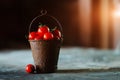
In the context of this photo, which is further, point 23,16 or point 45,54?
point 23,16

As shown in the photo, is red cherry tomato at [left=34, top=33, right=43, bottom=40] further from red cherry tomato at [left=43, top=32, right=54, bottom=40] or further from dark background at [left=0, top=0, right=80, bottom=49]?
dark background at [left=0, top=0, right=80, bottom=49]

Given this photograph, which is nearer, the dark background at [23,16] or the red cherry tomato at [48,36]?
the red cherry tomato at [48,36]

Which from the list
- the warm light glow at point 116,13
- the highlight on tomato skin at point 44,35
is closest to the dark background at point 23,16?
the warm light glow at point 116,13

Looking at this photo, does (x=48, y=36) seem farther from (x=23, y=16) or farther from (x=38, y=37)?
(x=23, y=16)

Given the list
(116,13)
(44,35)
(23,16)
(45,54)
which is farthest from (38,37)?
(23,16)

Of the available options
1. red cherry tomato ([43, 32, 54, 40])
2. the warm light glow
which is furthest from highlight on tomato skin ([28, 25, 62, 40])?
the warm light glow

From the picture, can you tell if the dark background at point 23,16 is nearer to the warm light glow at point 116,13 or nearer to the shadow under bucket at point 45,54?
the warm light glow at point 116,13

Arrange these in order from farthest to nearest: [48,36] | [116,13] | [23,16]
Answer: [23,16]
[116,13]
[48,36]

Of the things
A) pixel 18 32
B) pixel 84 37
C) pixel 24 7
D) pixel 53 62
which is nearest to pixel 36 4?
pixel 24 7

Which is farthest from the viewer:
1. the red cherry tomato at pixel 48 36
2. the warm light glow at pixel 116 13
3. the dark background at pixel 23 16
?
the dark background at pixel 23 16
